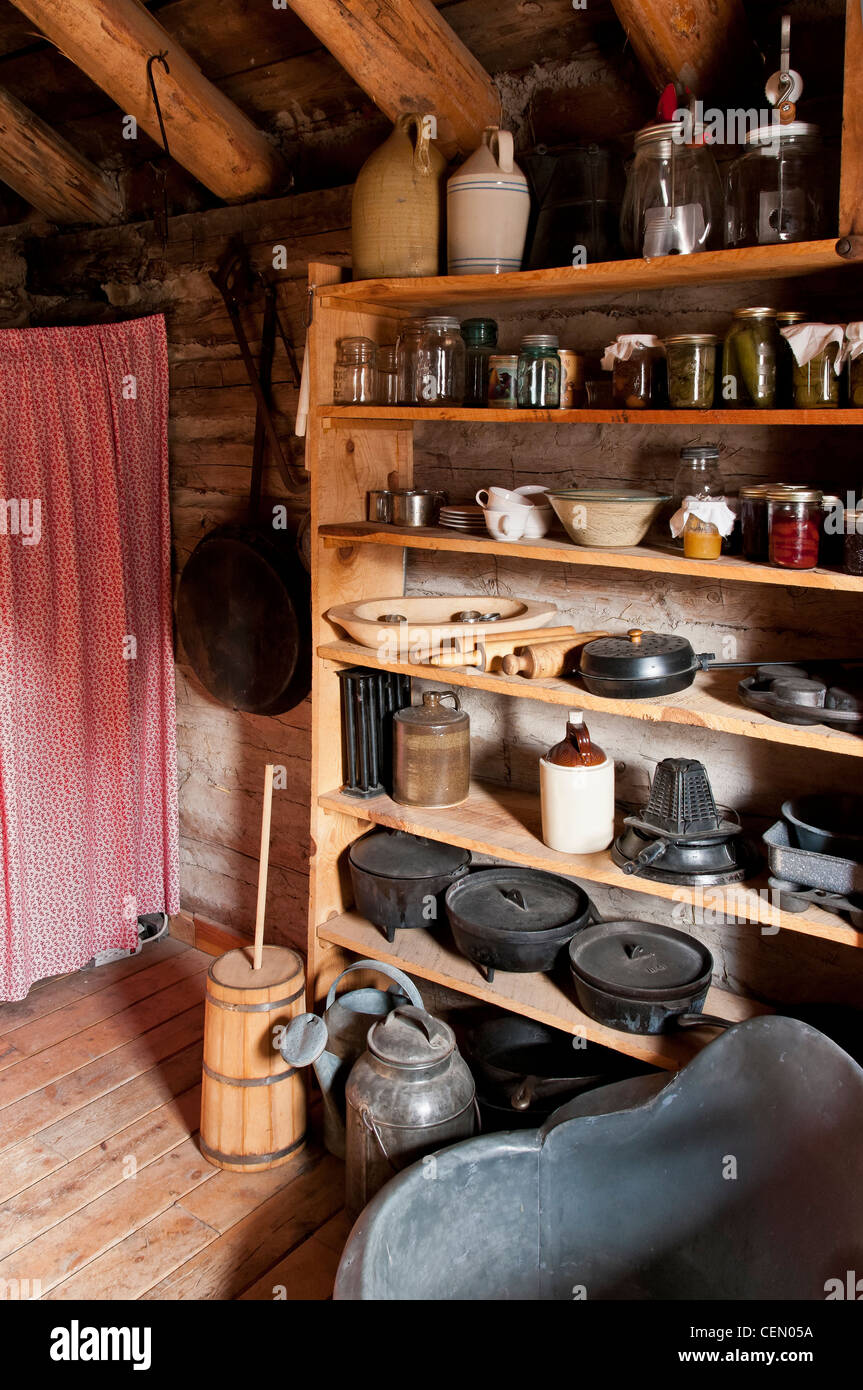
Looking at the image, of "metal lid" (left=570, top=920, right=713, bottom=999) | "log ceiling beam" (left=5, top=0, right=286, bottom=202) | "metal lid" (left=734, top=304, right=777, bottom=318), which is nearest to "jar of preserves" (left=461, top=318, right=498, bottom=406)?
"metal lid" (left=734, top=304, right=777, bottom=318)

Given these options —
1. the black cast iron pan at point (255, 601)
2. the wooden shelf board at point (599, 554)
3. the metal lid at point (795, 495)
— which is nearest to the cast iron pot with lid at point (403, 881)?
the black cast iron pan at point (255, 601)

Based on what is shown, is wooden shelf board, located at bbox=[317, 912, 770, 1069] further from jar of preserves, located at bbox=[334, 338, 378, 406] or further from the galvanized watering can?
jar of preserves, located at bbox=[334, 338, 378, 406]

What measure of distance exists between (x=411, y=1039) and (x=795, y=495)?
124 cm

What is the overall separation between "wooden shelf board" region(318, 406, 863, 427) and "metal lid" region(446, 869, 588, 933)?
38.5 inches

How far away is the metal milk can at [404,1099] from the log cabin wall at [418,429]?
1.81 feet

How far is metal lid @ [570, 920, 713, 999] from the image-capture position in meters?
2.03

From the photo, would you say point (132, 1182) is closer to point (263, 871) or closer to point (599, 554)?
point (263, 871)

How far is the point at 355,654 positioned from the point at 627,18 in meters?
1.25

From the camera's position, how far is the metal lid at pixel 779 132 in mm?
1668

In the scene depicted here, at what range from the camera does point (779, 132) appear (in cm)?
167

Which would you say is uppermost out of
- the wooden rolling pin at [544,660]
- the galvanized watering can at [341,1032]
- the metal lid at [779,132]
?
the metal lid at [779,132]

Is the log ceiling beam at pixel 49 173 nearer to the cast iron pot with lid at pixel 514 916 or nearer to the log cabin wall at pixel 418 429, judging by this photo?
the log cabin wall at pixel 418 429

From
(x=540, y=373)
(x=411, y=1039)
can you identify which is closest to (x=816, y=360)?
(x=540, y=373)

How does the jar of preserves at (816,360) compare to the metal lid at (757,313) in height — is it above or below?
below
